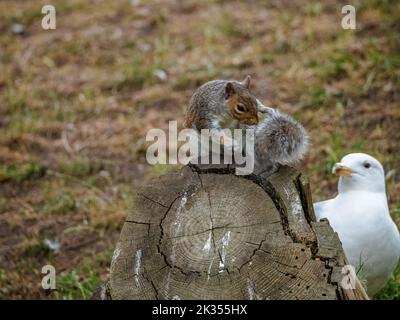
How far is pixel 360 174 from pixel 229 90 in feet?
2.11

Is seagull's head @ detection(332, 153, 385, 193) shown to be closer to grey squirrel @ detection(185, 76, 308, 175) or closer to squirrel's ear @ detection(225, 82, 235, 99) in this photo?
grey squirrel @ detection(185, 76, 308, 175)

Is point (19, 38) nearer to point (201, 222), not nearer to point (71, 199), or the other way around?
point (71, 199)

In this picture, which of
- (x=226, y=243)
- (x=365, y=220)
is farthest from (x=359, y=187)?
(x=226, y=243)

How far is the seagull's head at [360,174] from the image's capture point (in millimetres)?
2803

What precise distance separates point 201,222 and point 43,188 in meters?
2.31

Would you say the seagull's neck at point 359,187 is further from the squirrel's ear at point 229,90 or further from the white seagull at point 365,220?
the squirrel's ear at point 229,90

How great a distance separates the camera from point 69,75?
569 centimetres

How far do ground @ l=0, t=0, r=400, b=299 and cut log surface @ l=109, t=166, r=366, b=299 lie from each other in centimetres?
99

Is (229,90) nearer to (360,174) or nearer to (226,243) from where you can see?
(360,174)

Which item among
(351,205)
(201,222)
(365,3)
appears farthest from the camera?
(365,3)

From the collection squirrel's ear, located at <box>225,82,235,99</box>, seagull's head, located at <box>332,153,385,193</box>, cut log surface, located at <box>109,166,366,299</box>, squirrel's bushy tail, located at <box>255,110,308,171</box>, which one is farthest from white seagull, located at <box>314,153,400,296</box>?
squirrel's ear, located at <box>225,82,235,99</box>

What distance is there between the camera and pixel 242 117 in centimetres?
292
